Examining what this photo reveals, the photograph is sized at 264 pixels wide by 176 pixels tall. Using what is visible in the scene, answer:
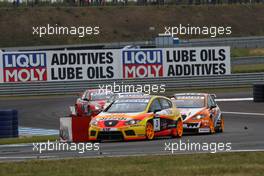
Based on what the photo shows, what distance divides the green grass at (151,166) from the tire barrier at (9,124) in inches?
367

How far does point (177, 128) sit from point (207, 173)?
28.4 feet

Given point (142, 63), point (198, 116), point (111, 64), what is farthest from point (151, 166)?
point (142, 63)

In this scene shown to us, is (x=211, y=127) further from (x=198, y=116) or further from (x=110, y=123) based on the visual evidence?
(x=110, y=123)

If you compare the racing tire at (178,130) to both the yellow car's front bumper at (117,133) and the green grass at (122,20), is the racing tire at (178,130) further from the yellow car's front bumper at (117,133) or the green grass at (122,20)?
the green grass at (122,20)

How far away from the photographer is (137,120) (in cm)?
2173

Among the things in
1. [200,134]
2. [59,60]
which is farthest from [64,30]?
[200,134]

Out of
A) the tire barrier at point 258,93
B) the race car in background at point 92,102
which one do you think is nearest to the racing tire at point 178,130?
the race car in background at point 92,102

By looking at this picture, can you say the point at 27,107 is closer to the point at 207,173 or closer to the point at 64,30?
the point at 207,173

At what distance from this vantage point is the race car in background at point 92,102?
3198 cm

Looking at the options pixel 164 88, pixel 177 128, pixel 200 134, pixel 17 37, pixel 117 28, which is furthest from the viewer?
pixel 117 28

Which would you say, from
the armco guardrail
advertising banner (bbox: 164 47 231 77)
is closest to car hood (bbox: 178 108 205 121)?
the armco guardrail

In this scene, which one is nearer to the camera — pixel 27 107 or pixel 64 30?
pixel 27 107

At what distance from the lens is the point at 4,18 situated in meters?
75.4

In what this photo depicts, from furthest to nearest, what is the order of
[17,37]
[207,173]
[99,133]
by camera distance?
1. [17,37]
2. [99,133]
3. [207,173]
